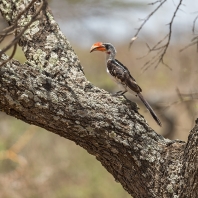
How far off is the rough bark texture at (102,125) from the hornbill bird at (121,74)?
0.53 metres

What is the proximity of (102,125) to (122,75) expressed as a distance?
A: 0.90 metres

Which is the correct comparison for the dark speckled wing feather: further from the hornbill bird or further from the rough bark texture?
the rough bark texture

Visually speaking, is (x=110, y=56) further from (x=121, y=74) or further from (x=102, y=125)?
(x=102, y=125)

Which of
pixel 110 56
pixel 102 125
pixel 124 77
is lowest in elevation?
Result: pixel 102 125

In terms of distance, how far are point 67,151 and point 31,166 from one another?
2.63 feet

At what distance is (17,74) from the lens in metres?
1.99

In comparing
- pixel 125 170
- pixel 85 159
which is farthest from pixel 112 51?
pixel 85 159

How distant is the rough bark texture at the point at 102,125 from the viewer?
2.01 metres

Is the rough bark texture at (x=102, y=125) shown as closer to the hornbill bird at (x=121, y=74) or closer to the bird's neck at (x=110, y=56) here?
the hornbill bird at (x=121, y=74)

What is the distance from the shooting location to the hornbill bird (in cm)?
288

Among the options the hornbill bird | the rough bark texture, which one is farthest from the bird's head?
the rough bark texture

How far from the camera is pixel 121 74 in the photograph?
297 cm

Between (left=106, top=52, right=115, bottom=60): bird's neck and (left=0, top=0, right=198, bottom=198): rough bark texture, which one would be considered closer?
(left=0, top=0, right=198, bottom=198): rough bark texture

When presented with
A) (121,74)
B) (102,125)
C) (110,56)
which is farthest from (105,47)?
(102,125)
